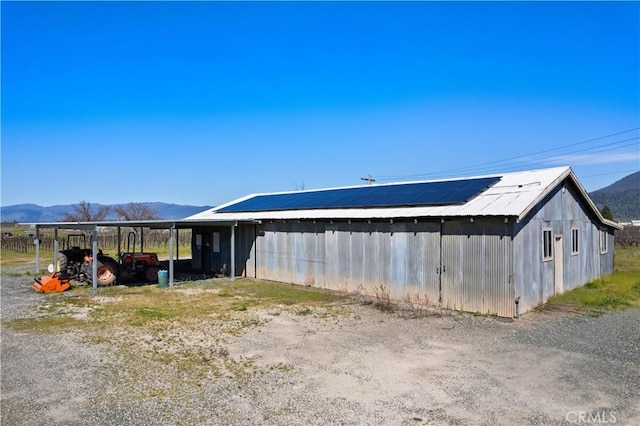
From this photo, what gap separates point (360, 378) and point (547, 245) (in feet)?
29.4

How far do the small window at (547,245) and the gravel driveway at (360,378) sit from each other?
9.25 ft

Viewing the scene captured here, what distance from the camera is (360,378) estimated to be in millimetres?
7141

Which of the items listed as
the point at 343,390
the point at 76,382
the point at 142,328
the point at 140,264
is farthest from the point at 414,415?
the point at 140,264

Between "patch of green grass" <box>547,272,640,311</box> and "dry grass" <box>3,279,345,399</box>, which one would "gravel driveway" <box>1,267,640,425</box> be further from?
"patch of green grass" <box>547,272,640,311</box>

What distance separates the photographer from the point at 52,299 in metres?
14.8

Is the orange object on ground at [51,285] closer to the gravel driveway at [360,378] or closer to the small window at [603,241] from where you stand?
the gravel driveway at [360,378]

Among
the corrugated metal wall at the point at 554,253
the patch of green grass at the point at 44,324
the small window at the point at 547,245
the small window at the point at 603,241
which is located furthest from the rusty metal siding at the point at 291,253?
the small window at the point at 603,241

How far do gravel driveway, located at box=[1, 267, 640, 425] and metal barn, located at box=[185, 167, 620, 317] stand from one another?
6.30ft

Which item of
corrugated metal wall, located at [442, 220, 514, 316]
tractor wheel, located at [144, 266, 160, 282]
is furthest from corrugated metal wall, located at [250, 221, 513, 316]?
tractor wheel, located at [144, 266, 160, 282]

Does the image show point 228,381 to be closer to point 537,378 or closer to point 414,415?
point 414,415

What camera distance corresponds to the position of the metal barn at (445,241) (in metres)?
11.9

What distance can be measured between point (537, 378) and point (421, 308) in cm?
577

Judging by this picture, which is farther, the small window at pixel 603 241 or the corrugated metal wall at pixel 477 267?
the small window at pixel 603 241

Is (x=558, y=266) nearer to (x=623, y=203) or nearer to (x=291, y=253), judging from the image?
(x=291, y=253)
